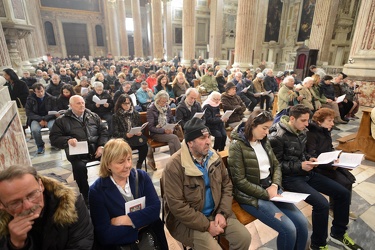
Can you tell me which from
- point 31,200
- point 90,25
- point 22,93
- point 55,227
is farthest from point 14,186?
point 90,25

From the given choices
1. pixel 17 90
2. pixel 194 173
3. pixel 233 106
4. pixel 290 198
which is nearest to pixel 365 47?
pixel 233 106

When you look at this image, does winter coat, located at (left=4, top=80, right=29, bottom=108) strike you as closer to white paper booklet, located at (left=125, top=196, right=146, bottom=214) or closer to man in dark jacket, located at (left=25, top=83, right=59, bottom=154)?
man in dark jacket, located at (left=25, top=83, right=59, bottom=154)

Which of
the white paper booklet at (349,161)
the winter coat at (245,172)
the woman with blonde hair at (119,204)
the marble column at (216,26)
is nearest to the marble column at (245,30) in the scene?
the marble column at (216,26)

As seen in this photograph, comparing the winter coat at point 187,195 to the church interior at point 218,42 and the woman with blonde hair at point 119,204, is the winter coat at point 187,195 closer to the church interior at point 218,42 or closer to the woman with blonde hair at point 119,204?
the woman with blonde hair at point 119,204

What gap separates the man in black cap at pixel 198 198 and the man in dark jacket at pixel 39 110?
3995mm

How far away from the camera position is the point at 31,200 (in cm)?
128

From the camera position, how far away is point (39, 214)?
134cm

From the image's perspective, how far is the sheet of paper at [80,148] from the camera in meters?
2.99

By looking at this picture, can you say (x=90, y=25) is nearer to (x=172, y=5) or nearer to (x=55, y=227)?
(x=172, y=5)

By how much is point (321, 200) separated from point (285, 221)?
60cm

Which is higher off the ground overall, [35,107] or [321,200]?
[35,107]

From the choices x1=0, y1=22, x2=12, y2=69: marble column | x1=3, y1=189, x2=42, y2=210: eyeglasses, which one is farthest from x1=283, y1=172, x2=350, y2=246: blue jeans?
x1=0, y1=22, x2=12, y2=69: marble column

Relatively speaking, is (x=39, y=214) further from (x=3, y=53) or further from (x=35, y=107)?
(x=3, y=53)

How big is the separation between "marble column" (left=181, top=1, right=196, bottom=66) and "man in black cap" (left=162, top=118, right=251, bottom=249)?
13.0m
